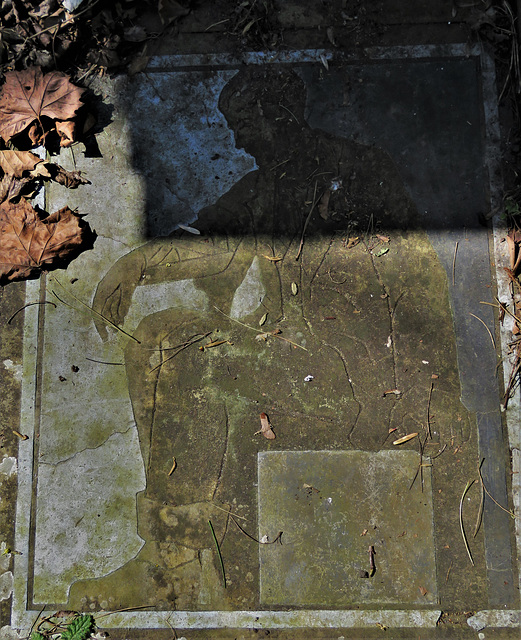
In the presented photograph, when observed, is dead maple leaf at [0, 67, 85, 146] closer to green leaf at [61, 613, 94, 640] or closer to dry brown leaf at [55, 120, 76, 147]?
dry brown leaf at [55, 120, 76, 147]

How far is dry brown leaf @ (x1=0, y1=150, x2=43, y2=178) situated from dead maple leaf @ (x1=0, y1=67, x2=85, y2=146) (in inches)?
6.2

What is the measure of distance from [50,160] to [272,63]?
88.1 inches

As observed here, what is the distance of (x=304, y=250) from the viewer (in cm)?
388

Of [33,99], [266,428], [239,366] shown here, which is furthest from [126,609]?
[33,99]

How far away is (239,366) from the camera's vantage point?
3.80m

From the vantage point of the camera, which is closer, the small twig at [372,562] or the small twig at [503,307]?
the small twig at [372,562]

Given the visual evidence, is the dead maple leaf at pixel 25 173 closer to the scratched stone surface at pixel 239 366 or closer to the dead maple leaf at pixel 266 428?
the scratched stone surface at pixel 239 366

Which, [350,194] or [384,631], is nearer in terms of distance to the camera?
[384,631]

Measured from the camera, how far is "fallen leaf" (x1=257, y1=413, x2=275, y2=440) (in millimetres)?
3738

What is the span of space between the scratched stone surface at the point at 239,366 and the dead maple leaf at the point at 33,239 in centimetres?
16

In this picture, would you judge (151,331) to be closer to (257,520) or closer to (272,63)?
(257,520)

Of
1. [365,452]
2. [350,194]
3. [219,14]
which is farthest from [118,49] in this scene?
[365,452]

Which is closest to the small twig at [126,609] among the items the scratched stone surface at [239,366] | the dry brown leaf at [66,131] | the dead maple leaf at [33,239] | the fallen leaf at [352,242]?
the scratched stone surface at [239,366]

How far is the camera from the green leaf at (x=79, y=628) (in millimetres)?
3598
